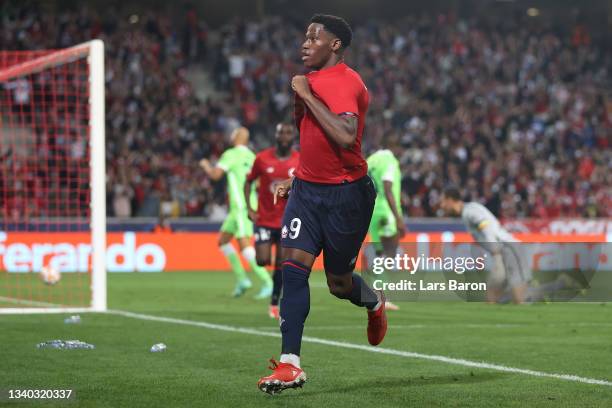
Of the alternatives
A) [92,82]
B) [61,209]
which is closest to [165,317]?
[92,82]

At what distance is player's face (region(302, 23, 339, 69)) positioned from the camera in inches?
273

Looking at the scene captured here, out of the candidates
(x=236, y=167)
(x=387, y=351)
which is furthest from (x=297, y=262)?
(x=236, y=167)

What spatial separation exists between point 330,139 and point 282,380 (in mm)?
1413

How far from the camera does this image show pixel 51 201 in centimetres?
2294

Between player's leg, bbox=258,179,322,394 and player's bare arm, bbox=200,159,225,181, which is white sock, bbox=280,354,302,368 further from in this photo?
player's bare arm, bbox=200,159,225,181

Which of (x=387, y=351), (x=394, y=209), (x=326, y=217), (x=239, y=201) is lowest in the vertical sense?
(x=387, y=351)

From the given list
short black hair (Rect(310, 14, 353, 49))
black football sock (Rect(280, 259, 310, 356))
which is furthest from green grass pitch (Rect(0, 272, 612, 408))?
short black hair (Rect(310, 14, 353, 49))

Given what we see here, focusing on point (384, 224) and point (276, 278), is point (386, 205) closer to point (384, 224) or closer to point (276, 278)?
point (384, 224)

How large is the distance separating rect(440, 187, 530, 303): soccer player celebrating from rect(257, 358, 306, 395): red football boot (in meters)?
9.05

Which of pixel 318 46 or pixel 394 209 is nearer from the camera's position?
pixel 318 46

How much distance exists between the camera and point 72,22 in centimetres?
3114

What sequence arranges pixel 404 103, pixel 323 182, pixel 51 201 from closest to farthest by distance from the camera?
pixel 323 182 → pixel 51 201 → pixel 404 103

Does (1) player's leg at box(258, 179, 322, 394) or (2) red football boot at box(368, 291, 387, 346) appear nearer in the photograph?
(1) player's leg at box(258, 179, 322, 394)

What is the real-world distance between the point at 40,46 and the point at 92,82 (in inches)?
709
